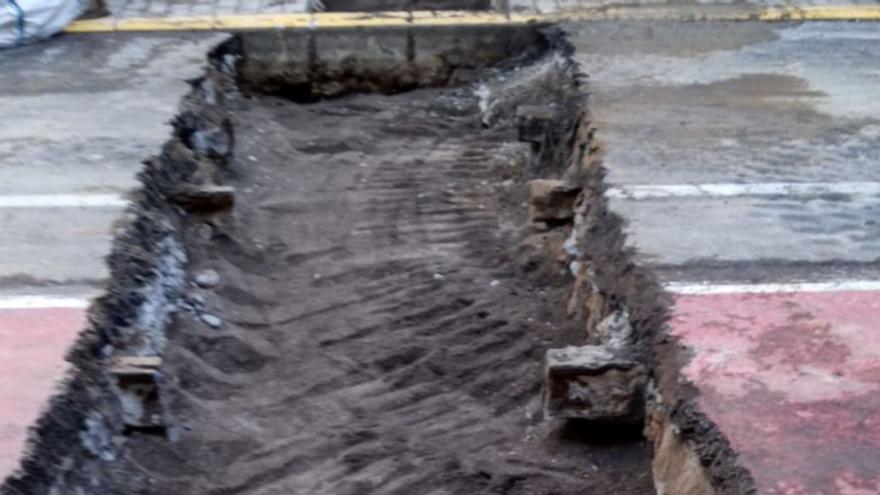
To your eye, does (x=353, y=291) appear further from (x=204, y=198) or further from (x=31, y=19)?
(x=31, y=19)

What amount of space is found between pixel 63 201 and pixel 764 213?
3.34 meters

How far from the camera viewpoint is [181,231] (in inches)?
249

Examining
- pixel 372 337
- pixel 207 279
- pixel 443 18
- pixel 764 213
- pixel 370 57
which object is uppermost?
pixel 443 18

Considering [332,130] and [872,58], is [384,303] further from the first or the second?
[872,58]

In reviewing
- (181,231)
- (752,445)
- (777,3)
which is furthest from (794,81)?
(752,445)

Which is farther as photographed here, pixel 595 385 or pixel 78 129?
pixel 78 129

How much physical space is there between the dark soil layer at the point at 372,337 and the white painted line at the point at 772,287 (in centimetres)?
62

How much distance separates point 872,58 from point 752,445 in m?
5.18

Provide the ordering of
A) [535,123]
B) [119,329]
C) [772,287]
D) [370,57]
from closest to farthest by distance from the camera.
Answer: [772,287]
[119,329]
[535,123]
[370,57]

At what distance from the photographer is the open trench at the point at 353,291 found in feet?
15.3

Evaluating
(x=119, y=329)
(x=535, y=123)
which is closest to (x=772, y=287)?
(x=119, y=329)

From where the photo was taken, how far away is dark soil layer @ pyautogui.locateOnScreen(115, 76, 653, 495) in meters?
4.69

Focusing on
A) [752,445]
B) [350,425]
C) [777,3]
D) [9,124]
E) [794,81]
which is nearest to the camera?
[752,445]

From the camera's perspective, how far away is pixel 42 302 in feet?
15.8
